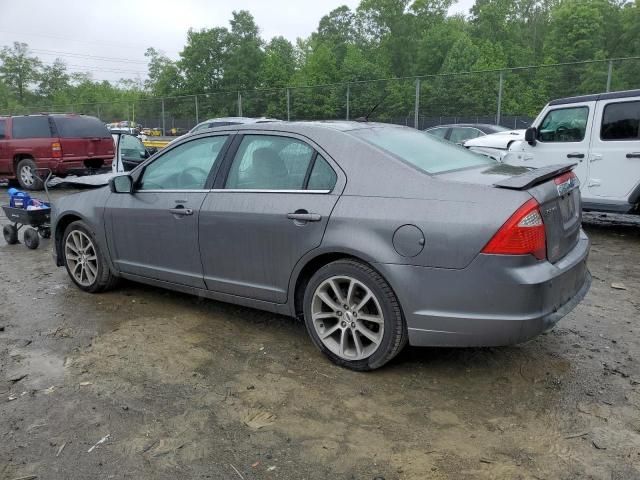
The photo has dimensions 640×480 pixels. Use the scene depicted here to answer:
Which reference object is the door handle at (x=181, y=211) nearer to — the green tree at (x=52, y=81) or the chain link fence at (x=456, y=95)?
the chain link fence at (x=456, y=95)

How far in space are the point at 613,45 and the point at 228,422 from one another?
67.1 m

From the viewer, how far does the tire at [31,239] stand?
734 centimetres

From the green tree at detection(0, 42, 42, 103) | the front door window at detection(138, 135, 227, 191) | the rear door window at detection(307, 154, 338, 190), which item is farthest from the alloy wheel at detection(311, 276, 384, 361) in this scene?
the green tree at detection(0, 42, 42, 103)

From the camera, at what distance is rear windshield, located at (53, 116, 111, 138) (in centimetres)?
1371

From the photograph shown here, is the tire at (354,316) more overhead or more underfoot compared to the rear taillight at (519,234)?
more underfoot

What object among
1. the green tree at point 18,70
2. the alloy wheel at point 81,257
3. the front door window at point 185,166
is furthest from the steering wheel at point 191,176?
the green tree at point 18,70

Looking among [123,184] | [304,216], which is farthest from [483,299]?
[123,184]

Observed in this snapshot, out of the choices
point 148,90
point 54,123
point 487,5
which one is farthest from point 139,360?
point 148,90

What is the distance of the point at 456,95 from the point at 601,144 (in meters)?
13.8

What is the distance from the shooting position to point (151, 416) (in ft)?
10.3

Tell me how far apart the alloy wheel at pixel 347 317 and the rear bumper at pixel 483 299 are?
0.84 feet

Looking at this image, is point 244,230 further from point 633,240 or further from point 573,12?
point 573,12

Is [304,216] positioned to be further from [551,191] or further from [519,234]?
[551,191]

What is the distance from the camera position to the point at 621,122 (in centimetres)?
748
